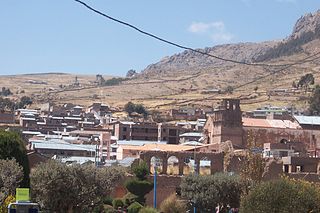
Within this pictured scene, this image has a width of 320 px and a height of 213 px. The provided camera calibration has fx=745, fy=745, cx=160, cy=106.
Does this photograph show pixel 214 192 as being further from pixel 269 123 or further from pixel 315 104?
pixel 315 104

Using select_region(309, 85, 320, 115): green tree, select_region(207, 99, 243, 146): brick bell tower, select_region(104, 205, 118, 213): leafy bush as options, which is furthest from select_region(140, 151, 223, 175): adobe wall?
select_region(309, 85, 320, 115): green tree

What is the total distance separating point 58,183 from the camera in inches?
1421

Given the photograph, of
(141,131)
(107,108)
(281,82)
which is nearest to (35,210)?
(141,131)

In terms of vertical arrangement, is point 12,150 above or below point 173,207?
above

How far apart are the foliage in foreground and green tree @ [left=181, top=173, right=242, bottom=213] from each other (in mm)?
8559

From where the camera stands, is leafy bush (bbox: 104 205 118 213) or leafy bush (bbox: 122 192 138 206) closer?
leafy bush (bbox: 104 205 118 213)

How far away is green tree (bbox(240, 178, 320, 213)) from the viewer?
Result: 94.9ft

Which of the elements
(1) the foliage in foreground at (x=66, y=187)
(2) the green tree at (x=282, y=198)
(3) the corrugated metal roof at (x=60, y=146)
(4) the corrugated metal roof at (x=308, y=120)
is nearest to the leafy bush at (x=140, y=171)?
(1) the foliage in foreground at (x=66, y=187)

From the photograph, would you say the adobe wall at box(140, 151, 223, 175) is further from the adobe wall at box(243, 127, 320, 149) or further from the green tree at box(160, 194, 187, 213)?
the adobe wall at box(243, 127, 320, 149)

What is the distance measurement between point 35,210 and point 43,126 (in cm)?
9146

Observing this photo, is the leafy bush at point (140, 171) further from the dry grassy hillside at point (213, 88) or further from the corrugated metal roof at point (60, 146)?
the dry grassy hillside at point (213, 88)

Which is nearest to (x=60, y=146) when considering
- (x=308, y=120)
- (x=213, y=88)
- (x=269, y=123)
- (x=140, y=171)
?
(x=269, y=123)

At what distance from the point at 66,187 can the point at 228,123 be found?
37357 mm

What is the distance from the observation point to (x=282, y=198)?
2916 cm
